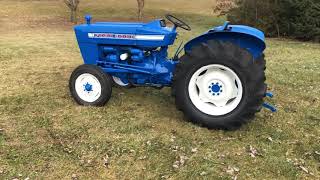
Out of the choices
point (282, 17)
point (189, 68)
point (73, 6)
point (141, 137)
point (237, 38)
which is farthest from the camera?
point (73, 6)

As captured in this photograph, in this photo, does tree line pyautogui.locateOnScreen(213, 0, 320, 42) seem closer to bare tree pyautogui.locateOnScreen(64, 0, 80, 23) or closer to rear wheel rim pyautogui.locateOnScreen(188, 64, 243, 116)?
bare tree pyautogui.locateOnScreen(64, 0, 80, 23)

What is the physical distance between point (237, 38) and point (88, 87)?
91.2 inches

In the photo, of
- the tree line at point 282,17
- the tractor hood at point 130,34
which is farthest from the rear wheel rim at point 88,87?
the tree line at point 282,17

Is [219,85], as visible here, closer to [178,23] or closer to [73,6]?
[178,23]

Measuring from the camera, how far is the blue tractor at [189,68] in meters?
5.20

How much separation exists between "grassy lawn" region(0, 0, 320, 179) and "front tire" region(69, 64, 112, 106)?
0.17m

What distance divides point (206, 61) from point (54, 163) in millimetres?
2243

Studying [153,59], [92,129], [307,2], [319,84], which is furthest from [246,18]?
[92,129]

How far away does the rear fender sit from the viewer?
5.45 meters

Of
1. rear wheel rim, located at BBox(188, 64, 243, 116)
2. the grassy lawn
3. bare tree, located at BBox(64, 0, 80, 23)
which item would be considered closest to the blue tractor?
rear wheel rim, located at BBox(188, 64, 243, 116)

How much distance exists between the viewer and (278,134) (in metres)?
5.41

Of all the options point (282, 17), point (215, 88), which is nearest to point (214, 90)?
point (215, 88)

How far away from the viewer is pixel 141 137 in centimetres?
522

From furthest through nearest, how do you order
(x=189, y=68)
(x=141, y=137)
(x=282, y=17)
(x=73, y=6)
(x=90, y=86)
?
(x=73, y=6)
(x=282, y=17)
(x=90, y=86)
(x=189, y=68)
(x=141, y=137)
